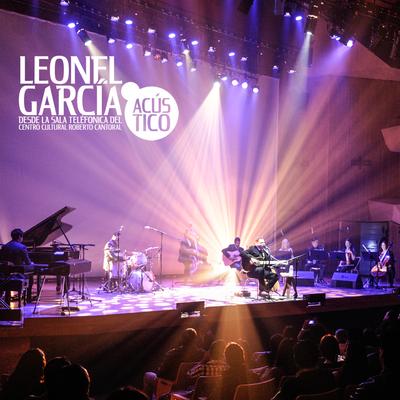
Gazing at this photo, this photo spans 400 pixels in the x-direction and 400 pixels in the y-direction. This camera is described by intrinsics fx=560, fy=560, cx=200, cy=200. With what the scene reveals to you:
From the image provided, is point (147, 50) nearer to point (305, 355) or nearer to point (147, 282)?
point (147, 282)

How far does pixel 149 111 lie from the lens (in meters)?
15.1

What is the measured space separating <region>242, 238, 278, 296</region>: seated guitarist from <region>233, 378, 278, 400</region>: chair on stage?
22.2ft

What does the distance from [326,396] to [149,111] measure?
474 inches

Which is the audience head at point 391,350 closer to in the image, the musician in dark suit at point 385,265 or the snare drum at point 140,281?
the snare drum at point 140,281

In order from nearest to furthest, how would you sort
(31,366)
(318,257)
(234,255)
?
(31,366) < (234,255) < (318,257)

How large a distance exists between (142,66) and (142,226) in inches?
168

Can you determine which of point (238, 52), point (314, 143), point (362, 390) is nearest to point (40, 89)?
point (238, 52)

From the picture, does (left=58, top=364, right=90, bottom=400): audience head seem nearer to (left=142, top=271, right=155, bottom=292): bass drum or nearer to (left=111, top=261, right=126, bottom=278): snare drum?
(left=142, top=271, right=155, bottom=292): bass drum

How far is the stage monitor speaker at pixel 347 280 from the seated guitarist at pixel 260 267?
2.78m

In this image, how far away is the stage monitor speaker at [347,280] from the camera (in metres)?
13.2

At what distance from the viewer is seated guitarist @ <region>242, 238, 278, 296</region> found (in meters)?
11.3

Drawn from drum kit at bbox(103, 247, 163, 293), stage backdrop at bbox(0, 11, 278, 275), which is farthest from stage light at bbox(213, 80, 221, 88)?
drum kit at bbox(103, 247, 163, 293)

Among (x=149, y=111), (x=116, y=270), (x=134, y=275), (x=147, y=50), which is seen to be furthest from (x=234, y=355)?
(x=149, y=111)

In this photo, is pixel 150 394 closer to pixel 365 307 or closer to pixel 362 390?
pixel 362 390
